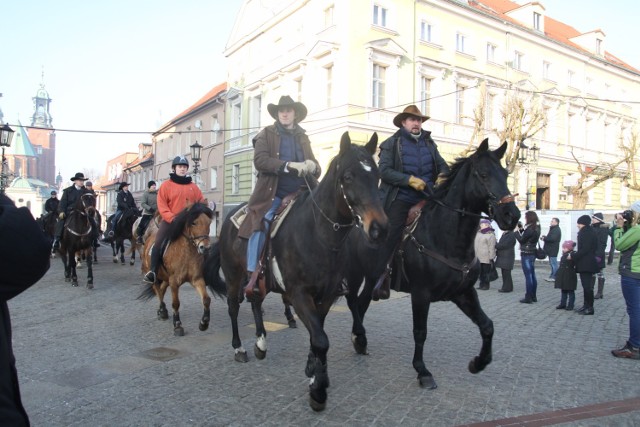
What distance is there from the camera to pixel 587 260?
974 cm

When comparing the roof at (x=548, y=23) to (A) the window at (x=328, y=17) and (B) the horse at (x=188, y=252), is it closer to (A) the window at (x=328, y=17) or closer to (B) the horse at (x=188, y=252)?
(A) the window at (x=328, y=17)

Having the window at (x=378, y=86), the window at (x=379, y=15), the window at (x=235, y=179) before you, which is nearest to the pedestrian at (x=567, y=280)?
the window at (x=378, y=86)

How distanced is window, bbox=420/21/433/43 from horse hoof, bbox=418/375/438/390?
86.2ft

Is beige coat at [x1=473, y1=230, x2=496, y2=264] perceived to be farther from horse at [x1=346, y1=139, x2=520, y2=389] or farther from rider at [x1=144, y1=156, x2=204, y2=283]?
horse at [x1=346, y1=139, x2=520, y2=389]

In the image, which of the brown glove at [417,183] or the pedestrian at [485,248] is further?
the pedestrian at [485,248]

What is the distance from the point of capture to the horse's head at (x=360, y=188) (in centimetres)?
378

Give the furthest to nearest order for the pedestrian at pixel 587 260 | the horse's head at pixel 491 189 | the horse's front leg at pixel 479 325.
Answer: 1. the pedestrian at pixel 587 260
2. the horse's front leg at pixel 479 325
3. the horse's head at pixel 491 189

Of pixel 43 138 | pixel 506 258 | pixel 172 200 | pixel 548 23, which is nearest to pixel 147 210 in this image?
pixel 172 200

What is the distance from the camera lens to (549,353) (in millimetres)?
6340

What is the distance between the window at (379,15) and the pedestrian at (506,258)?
17077mm

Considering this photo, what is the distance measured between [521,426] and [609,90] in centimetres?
4444

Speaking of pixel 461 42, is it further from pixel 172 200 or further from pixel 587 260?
pixel 172 200

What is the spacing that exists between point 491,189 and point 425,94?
25108mm

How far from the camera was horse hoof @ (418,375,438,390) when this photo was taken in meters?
4.85
